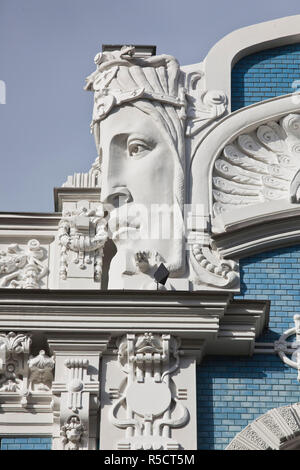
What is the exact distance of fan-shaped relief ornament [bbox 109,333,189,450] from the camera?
1196 centimetres

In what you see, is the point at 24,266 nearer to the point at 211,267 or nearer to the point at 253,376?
the point at 211,267

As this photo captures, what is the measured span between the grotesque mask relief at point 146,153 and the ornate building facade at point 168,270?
0.01 metres

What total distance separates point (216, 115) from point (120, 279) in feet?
6.73

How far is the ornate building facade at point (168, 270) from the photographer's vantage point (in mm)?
12172

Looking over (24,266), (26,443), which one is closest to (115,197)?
(24,266)

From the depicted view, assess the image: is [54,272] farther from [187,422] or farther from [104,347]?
[187,422]

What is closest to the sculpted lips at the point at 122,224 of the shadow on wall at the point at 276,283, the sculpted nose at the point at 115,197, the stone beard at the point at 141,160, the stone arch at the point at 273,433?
the stone beard at the point at 141,160

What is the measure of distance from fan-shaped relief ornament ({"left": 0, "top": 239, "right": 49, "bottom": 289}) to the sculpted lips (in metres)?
0.69

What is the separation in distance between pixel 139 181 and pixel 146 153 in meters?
0.30

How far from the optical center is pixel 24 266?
13109 mm

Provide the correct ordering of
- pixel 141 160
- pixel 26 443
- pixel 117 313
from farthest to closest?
pixel 141 160
pixel 117 313
pixel 26 443

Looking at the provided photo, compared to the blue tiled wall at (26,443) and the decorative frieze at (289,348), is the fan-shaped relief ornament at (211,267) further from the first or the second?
the blue tiled wall at (26,443)

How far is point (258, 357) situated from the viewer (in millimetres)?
12617
